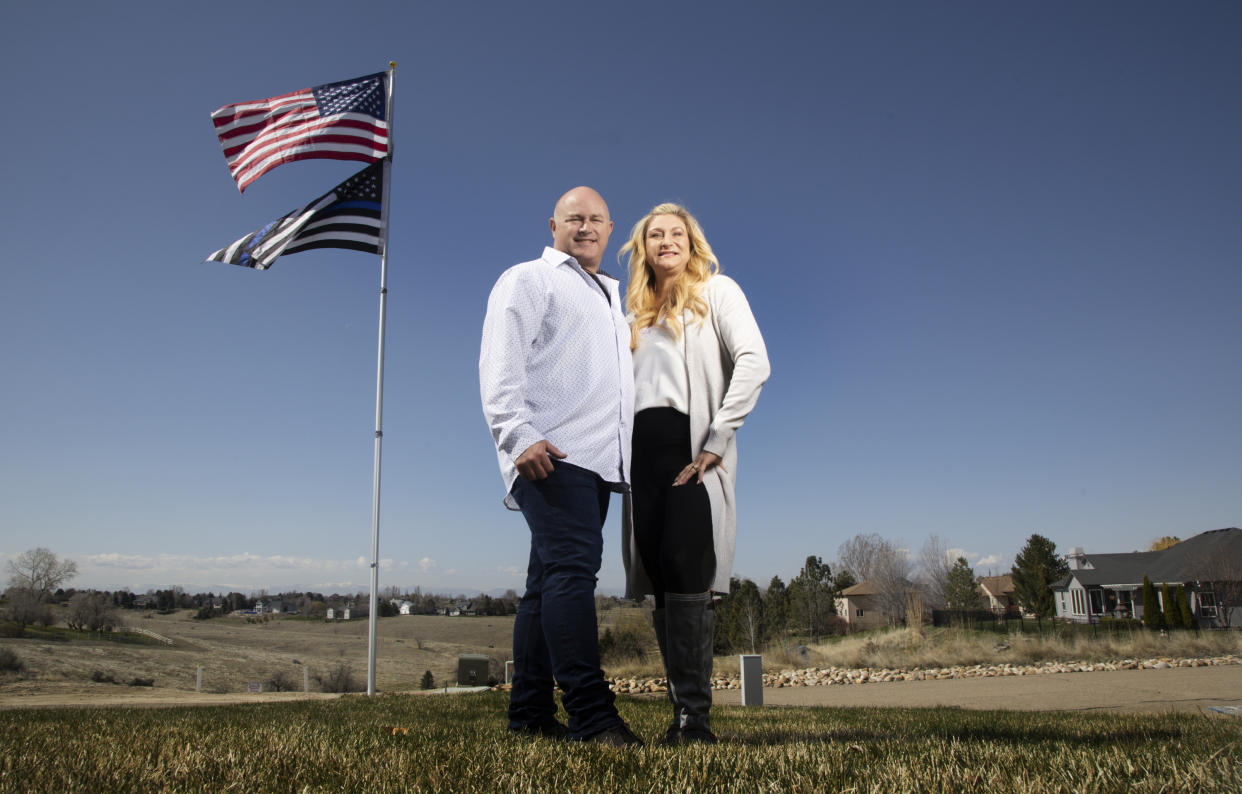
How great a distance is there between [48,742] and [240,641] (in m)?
47.0

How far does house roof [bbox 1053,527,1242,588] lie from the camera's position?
3659 cm

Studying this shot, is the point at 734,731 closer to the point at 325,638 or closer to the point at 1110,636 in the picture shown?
the point at 1110,636

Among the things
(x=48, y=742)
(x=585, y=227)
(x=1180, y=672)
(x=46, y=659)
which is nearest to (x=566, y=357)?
(x=585, y=227)

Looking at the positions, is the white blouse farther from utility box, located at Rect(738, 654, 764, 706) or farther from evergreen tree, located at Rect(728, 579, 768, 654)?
evergreen tree, located at Rect(728, 579, 768, 654)

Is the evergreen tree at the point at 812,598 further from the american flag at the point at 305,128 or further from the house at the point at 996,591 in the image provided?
the american flag at the point at 305,128

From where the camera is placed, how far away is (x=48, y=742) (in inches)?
85.1

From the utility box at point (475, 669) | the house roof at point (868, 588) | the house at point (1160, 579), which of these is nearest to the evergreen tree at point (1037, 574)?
the house at point (1160, 579)

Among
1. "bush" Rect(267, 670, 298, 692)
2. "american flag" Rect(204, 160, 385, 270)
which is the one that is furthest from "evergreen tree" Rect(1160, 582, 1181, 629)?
"bush" Rect(267, 670, 298, 692)

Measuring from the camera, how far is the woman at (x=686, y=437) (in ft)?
8.38

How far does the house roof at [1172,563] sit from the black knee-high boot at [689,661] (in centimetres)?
4342

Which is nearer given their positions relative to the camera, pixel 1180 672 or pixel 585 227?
pixel 585 227

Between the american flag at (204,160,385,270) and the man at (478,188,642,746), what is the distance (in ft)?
27.9

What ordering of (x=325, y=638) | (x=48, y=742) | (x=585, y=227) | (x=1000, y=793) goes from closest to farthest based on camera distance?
(x=1000, y=793) < (x=48, y=742) < (x=585, y=227) < (x=325, y=638)

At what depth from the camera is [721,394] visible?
2.79 m
